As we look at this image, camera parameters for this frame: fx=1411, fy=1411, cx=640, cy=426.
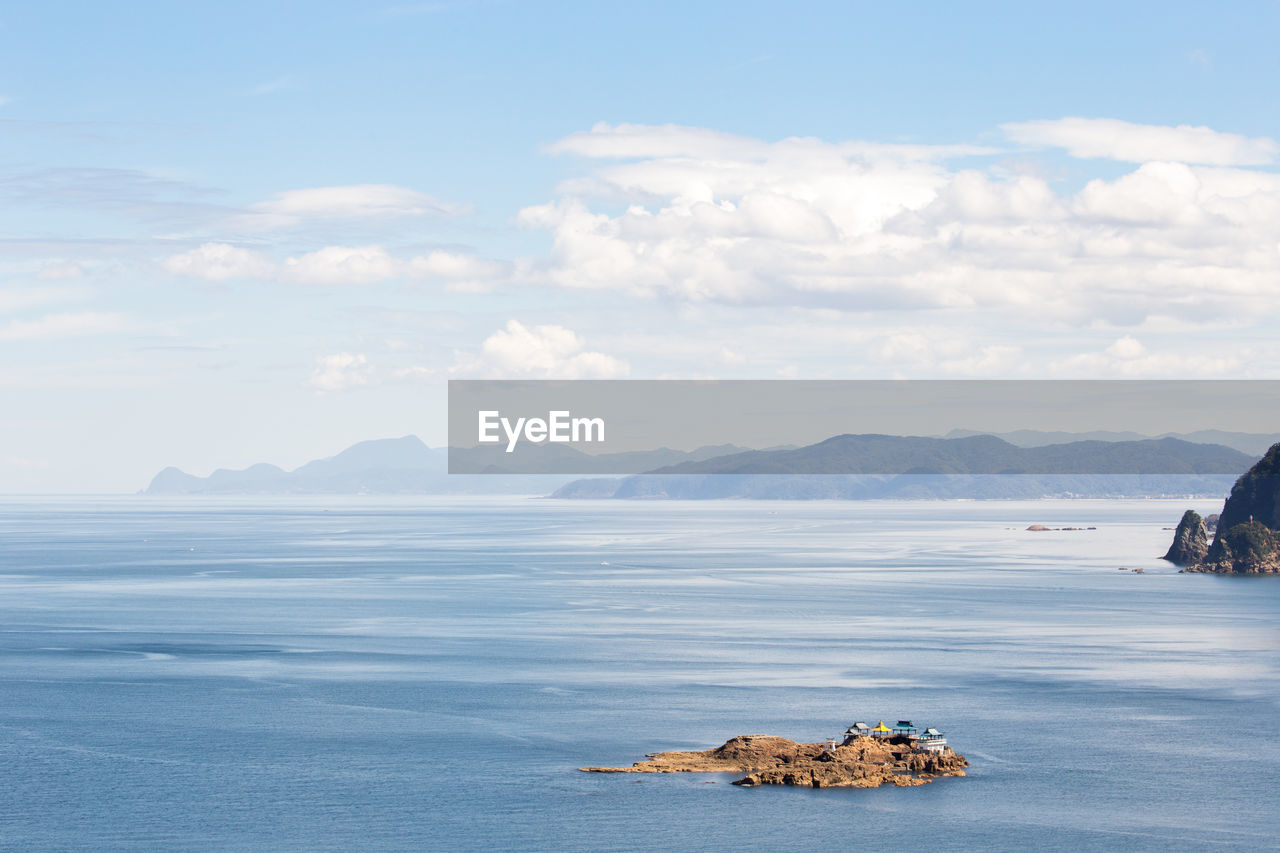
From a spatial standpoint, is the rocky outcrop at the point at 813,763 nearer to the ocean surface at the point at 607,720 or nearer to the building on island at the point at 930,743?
the building on island at the point at 930,743

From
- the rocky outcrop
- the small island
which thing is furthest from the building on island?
the rocky outcrop

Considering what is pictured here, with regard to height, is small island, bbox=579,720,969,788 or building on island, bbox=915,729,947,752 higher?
building on island, bbox=915,729,947,752

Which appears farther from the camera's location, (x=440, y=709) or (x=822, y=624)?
(x=822, y=624)

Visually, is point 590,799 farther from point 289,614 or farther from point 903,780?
point 289,614

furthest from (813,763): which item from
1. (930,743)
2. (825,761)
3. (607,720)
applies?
(607,720)

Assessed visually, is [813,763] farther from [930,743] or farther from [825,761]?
[930,743]

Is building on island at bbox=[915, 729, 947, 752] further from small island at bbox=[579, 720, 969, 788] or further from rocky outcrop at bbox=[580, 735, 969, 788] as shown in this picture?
rocky outcrop at bbox=[580, 735, 969, 788]

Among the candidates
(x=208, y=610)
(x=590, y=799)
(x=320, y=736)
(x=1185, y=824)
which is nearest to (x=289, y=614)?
(x=208, y=610)
